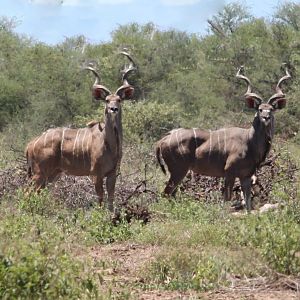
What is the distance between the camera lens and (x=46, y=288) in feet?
18.1

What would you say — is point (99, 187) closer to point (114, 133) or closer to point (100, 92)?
point (114, 133)

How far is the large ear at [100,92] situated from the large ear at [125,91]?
0.48ft

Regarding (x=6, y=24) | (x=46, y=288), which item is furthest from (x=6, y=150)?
(x=6, y=24)

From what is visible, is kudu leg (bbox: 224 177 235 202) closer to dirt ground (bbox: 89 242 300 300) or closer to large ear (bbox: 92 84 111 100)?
large ear (bbox: 92 84 111 100)

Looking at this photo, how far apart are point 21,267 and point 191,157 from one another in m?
7.26

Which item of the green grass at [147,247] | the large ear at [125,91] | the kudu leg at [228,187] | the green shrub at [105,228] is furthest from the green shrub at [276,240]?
the large ear at [125,91]

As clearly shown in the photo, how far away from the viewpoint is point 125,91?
1224 centimetres

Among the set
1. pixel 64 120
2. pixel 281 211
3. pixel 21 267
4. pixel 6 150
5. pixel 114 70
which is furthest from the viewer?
pixel 114 70

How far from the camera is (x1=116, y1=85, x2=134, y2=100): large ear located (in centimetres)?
1216

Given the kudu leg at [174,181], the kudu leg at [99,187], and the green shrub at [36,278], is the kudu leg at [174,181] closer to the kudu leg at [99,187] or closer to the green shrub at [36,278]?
the kudu leg at [99,187]

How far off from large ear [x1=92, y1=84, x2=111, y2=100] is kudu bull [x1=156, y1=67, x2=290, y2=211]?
3.45 ft

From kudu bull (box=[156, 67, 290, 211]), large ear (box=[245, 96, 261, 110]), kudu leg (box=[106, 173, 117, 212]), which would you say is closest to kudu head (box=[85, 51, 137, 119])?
kudu leg (box=[106, 173, 117, 212])

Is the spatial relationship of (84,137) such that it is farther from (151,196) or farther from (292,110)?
(292,110)

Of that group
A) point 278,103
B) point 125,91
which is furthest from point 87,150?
point 278,103
